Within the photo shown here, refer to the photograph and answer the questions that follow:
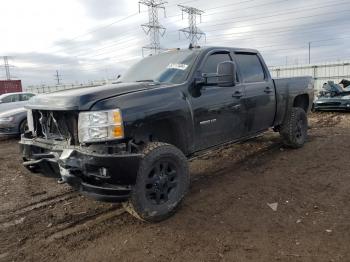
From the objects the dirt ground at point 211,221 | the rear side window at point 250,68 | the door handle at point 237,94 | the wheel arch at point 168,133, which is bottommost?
the dirt ground at point 211,221

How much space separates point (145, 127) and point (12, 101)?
35.4ft

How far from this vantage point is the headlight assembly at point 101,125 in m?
3.25

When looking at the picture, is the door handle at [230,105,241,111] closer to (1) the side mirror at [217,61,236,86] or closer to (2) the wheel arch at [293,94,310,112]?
(1) the side mirror at [217,61,236,86]

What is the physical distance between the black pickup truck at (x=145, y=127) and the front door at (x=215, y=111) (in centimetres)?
1

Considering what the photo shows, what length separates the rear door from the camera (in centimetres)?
523

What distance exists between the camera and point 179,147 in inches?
161

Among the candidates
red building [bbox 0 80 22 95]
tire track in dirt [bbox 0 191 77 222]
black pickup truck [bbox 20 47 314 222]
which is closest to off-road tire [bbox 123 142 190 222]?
black pickup truck [bbox 20 47 314 222]

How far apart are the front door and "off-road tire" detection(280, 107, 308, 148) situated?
5.73 ft

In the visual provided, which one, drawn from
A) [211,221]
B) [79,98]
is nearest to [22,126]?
[79,98]

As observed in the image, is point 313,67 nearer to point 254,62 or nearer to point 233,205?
point 254,62

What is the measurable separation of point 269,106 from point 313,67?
2148 centimetres

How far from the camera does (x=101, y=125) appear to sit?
324 centimetres

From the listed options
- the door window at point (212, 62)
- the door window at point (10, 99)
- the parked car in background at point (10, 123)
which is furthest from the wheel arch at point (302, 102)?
the door window at point (10, 99)

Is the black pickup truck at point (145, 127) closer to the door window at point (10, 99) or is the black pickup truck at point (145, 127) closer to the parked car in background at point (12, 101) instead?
the parked car in background at point (12, 101)
